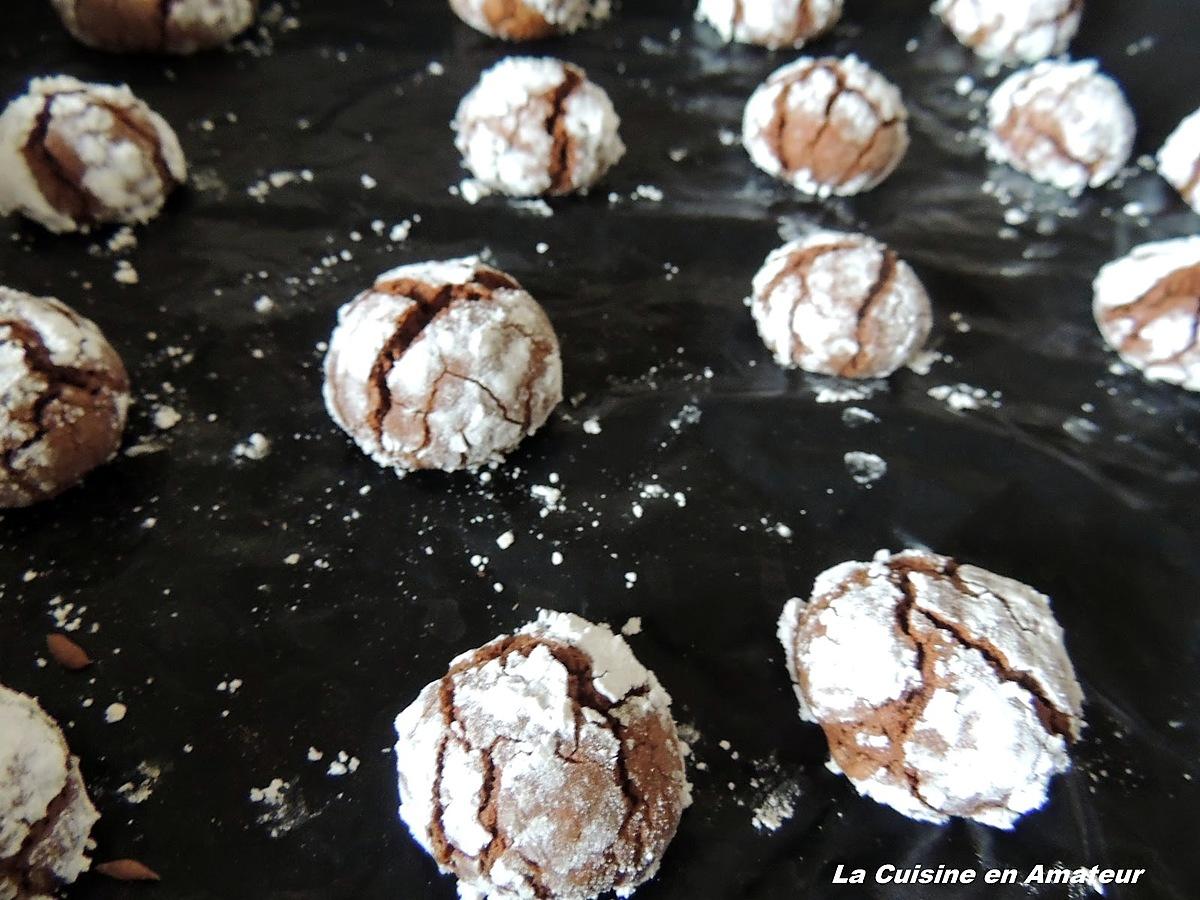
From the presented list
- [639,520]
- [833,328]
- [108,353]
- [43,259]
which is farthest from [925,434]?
[43,259]

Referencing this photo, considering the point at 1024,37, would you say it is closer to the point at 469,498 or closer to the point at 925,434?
the point at 925,434

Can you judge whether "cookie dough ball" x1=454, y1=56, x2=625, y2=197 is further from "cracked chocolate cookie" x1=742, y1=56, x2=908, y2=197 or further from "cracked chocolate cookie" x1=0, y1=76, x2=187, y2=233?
"cracked chocolate cookie" x1=0, y1=76, x2=187, y2=233

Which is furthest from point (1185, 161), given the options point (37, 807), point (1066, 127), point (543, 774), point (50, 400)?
point (37, 807)

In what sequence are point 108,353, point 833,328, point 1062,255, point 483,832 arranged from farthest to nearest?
point 1062,255 → point 833,328 → point 108,353 → point 483,832

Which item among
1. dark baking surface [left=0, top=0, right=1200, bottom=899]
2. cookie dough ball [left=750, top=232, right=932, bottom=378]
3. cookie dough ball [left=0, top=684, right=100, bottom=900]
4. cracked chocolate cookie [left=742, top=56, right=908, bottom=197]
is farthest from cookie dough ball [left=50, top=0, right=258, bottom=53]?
cookie dough ball [left=0, top=684, right=100, bottom=900]

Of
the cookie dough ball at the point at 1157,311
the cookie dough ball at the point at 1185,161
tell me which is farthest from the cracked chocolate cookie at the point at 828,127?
the cookie dough ball at the point at 1185,161

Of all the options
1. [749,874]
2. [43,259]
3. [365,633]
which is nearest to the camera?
[749,874]

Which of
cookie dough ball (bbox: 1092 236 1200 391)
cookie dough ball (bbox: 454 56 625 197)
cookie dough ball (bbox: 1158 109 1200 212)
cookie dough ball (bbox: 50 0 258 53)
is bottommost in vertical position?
cookie dough ball (bbox: 1092 236 1200 391)
